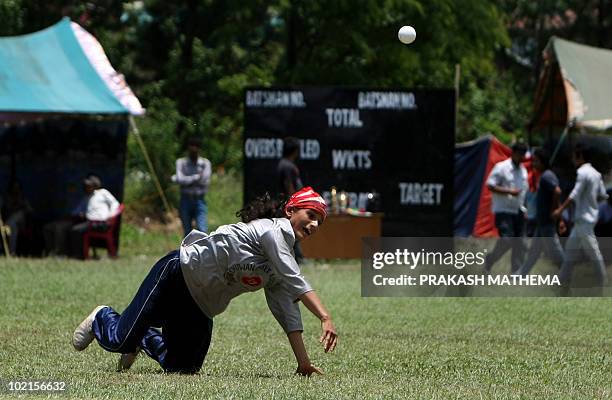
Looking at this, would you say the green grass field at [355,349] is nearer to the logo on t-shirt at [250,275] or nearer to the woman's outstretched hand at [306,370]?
the woman's outstretched hand at [306,370]

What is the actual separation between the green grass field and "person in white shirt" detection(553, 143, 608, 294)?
490 mm

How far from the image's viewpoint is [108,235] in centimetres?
2191

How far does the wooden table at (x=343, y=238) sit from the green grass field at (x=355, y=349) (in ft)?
10.5

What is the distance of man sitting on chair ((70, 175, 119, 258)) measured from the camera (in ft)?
70.9

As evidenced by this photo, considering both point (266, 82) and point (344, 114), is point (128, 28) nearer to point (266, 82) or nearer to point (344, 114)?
point (266, 82)

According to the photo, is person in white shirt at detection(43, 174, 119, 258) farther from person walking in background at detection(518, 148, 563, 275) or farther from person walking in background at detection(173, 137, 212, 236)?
person walking in background at detection(518, 148, 563, 275)

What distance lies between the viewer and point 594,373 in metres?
9.57

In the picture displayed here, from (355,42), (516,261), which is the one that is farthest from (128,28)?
(516,261)

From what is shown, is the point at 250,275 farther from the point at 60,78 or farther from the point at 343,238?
the point at 60,78

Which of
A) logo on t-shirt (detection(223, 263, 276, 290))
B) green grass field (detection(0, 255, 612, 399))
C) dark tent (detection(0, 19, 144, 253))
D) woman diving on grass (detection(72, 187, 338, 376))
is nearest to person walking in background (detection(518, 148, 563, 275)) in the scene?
green grass field (detection(0, 255, 612, 399))

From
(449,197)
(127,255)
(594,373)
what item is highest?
(594,373)

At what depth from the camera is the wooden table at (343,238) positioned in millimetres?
21453

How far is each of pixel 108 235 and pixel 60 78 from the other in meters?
2.66

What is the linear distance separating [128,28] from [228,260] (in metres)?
33.0
